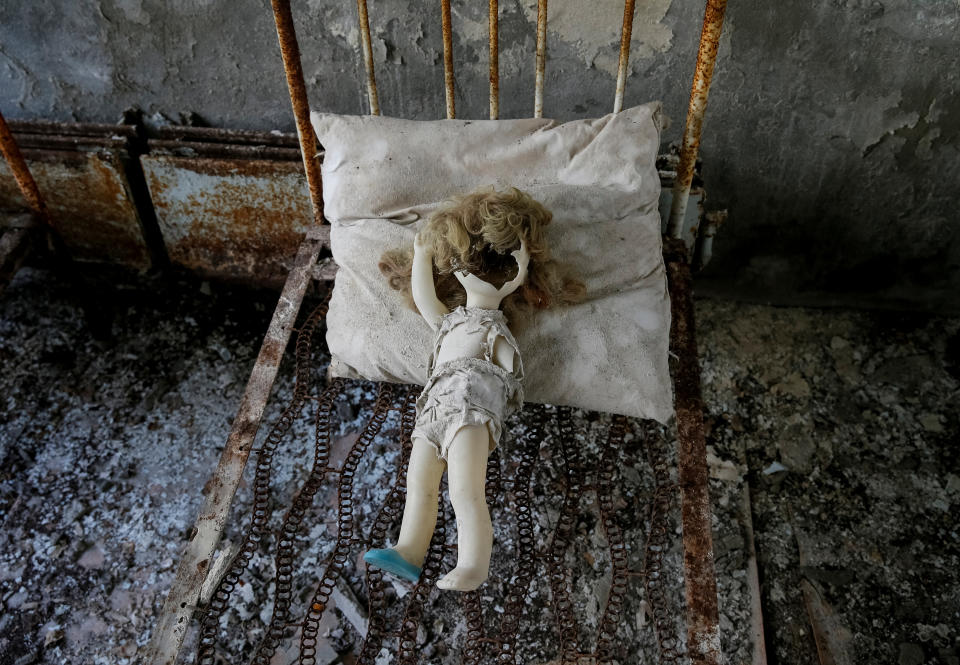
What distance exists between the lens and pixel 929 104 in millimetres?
2188

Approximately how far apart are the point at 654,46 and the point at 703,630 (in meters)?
1.67

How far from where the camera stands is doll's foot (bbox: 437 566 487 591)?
144 centimetres

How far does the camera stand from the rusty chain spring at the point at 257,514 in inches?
65.6

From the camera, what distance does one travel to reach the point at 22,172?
7.66 feet

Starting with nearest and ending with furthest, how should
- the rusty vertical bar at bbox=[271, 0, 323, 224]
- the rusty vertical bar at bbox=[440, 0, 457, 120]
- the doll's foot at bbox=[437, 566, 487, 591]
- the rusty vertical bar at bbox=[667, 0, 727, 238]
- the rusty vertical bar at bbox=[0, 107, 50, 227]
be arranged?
the doll's foot at bbox=[437, 566, 487, 591] < the rusty vertical bar at bbox=[667, 0, 727, 238] < the rusty vertical bar at bbox=[271, 0, 323, 224] < the rusty vertical bar at bbox=[440, 0, 457, 120] < the rusty vertical bar at bbox=[0, 107, 50, 227]

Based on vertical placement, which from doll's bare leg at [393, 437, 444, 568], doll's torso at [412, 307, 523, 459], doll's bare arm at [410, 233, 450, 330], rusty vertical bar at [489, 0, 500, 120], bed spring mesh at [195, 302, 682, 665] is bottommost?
bed spring mesh at [195, 302, 682, 665]

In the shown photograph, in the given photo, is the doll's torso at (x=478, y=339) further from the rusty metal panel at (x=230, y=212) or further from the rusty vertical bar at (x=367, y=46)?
the rusty metal panel at (x=230, y=212)

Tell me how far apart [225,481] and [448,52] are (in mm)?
1366

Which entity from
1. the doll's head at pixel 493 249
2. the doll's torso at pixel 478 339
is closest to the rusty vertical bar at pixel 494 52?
the doll's head at pixel 493 249

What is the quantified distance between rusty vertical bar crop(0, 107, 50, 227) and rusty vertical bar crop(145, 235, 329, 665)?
984 millimetres

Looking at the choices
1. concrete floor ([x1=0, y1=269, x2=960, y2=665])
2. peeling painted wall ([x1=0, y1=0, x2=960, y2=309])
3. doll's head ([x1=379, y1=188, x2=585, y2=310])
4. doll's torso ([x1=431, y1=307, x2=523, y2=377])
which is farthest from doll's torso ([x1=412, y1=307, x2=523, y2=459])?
peeling painted wall ([x1=0, y1=0, x2=960, y2=309])

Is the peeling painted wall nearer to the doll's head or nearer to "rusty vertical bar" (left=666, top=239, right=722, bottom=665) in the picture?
"rusty vertical bar" (left=666, top=239, right=722, bottom=665)

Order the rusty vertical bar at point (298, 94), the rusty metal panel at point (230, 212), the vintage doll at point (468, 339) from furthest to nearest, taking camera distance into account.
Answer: the rusty metal panel at point (230, 212) → the rusty vertical bar at point (298, 94) → the vintage doll at point (468, 339)

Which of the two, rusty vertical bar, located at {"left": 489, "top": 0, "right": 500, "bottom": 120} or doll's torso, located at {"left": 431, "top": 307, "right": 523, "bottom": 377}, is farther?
rusty vertical bar, located at {"left": 489, "top": 0, "right": 500, "bottom": 120}
